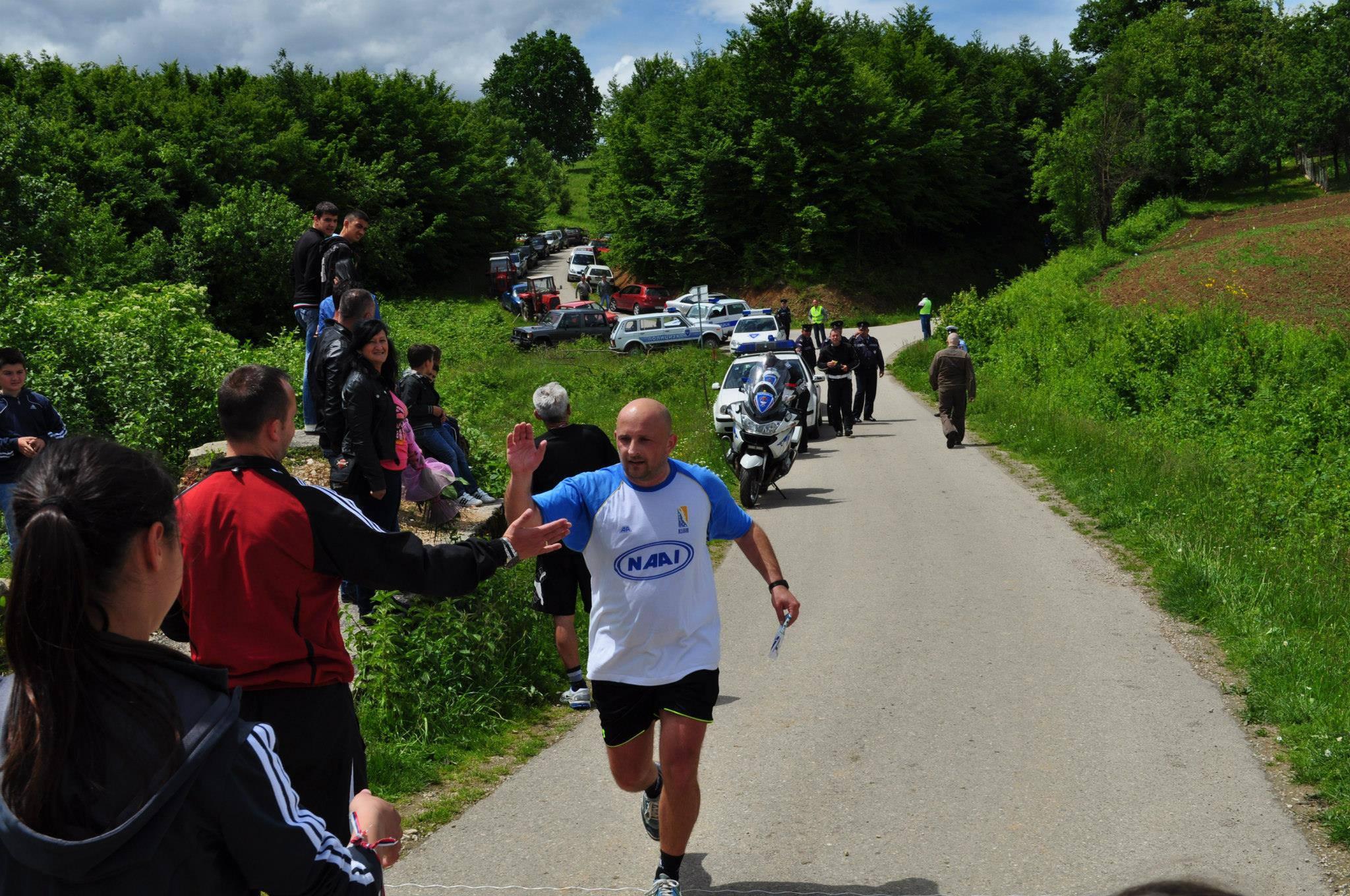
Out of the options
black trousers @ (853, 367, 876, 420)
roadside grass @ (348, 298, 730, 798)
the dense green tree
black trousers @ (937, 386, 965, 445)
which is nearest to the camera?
roadside grass @ (348, 298, 730, 798)

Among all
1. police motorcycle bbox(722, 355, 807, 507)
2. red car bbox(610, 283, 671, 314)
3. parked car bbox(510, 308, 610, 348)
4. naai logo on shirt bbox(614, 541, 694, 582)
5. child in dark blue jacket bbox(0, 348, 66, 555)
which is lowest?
police motorcycle bbox(722, 355, 807, 507)

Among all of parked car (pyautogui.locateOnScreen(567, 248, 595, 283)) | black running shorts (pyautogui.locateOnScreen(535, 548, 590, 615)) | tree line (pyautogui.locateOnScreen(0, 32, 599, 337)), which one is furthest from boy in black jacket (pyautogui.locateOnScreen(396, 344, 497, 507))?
parked car (pyautogui.locateOnScreen(567, 248, 595, 283))

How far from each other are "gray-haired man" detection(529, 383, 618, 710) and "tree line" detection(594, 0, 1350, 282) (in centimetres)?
5354

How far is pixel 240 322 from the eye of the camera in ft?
153

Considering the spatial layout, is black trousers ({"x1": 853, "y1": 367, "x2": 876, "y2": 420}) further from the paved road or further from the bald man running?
the bald man running

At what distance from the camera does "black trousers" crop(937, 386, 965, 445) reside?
19391mm

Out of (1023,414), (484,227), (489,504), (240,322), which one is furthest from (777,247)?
(489,504)

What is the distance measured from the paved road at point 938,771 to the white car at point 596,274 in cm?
5190

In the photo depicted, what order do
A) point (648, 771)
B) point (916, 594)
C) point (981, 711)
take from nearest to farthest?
point (648, 771) < point (981, 711) < point (916, 594)

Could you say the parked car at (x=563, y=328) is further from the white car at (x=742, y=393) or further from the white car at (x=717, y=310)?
the white car at (x=742, y=393)

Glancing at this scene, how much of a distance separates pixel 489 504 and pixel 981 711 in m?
5.56

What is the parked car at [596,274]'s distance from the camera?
6125 cm

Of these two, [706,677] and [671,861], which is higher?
[706,677]

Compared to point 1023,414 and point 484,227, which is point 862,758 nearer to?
point 1023,414
